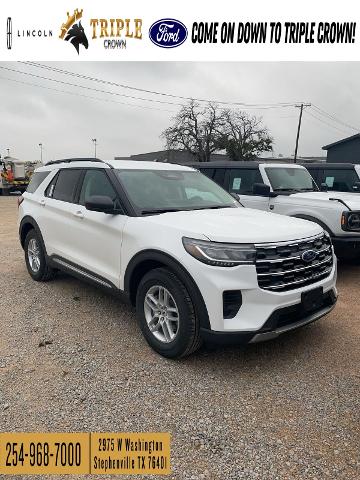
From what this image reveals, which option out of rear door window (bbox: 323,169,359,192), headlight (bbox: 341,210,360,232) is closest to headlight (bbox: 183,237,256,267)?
headlight (bbox: 341,210,360,232)

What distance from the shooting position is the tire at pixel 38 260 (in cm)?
520

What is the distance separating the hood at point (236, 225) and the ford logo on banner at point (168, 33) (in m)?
6.85

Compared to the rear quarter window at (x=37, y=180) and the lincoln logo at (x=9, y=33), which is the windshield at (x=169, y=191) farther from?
the lincoln logo at (x=9, y=33)

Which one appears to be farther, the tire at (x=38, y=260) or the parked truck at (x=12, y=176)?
the parked truck at (x=12, y=176)

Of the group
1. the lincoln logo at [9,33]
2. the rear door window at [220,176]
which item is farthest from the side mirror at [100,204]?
the lincoln logo at [9,33]

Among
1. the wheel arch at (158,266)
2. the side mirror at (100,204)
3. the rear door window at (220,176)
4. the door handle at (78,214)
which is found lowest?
the wheel arch at (158,266)

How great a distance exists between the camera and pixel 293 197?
6328 millimetres

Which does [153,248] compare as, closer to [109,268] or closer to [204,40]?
[109,268]

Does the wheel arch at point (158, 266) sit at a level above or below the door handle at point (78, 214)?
below

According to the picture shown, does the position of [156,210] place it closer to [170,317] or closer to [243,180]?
[170,317]

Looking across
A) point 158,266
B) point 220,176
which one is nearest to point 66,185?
point 158,266

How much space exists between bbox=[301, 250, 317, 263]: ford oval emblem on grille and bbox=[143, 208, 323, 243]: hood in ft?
0.47

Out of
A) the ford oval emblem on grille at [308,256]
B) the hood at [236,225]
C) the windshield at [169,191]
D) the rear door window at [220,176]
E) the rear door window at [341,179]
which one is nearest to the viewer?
the hood at [236,225]

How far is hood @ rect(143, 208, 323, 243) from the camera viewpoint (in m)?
2.93
